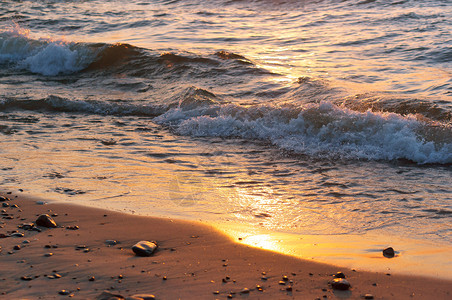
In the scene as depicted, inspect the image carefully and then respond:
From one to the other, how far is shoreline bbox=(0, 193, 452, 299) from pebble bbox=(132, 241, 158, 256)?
0.14ft

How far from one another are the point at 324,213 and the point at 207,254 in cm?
139

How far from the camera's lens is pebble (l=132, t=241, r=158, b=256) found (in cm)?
333

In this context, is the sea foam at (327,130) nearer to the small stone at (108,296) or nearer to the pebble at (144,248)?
the pebble at (144,248)

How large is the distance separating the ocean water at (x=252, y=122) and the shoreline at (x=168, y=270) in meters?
0.49

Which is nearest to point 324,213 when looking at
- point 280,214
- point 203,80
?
point 280,214

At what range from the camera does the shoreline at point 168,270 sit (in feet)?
Answer: 9.36

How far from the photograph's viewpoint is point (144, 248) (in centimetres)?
334

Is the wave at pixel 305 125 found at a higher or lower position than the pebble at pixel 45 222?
lower

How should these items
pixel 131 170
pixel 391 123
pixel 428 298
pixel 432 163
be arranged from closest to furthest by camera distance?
pixel 428 298, pixel 131 170, pixel 432 163, pixel 391 123

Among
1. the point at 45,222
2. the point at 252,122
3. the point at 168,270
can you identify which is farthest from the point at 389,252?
the point at 252,122

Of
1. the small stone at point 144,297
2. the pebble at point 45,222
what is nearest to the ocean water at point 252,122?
the pebble at point 45,222

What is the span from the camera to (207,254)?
11.1 feet

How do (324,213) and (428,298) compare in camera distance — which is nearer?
(428,298)

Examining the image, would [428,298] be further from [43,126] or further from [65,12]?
[65,12]
